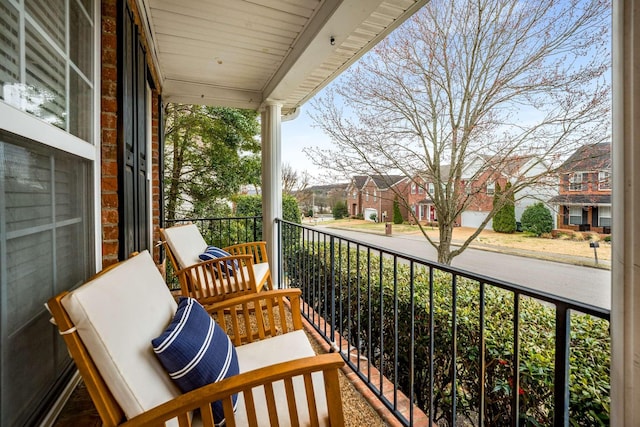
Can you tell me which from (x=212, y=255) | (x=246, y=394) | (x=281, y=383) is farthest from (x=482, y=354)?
(x=212, y=255)

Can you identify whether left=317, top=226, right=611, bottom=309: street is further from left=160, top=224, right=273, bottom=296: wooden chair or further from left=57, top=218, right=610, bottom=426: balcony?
left=160, top=224, right=273, bottom=296: wooden chair

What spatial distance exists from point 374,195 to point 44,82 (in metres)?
4.52

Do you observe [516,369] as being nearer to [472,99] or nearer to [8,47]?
[8,47]

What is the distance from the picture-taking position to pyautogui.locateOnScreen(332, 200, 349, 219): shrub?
5.11m

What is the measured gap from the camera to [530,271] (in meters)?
3.29

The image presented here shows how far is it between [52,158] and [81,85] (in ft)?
1.41

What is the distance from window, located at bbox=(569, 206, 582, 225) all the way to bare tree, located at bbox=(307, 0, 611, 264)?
0.55m

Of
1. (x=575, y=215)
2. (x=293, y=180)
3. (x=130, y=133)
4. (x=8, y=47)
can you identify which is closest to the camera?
(x=8, y=47)

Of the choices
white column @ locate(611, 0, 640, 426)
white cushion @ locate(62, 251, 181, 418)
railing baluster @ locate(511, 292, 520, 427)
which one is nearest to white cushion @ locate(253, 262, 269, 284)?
white cushion @ locate(62, 251, 181, 418)

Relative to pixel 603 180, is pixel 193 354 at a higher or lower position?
lower

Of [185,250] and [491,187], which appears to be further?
[491,187]

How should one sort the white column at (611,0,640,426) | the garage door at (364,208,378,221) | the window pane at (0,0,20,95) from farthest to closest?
the garage door at (364,208,378,221), the window pane at (0,0,20,95), the white column at (611,0,640,426)

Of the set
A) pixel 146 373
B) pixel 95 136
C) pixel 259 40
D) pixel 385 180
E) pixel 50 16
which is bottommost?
pixel 146 373

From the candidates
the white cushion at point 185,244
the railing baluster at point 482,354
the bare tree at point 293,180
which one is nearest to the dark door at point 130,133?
the white cushion at point 185,244
